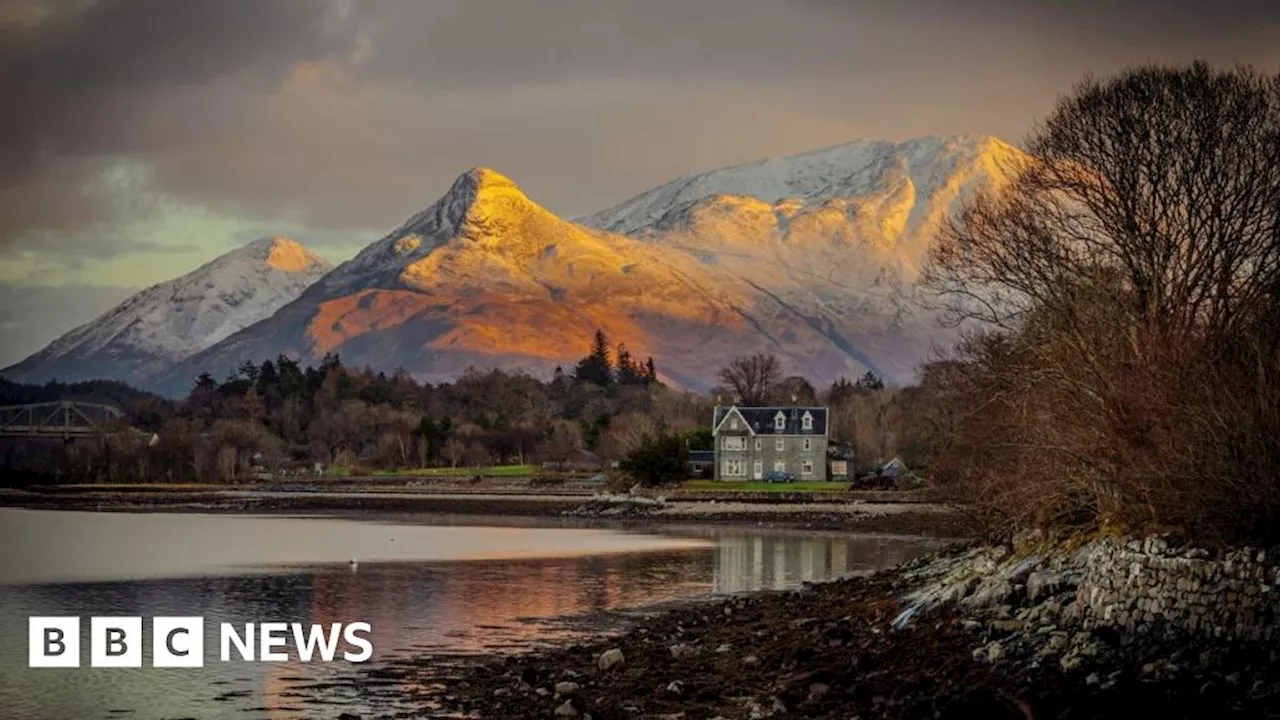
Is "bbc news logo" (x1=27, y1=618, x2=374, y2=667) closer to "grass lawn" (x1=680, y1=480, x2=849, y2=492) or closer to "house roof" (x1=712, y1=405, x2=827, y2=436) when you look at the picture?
"grass lawn" (x1=680, y1=480, x2=849, y2=492)

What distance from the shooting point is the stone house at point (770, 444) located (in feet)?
421

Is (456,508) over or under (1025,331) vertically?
under

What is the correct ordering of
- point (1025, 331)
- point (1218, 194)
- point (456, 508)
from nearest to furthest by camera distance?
point (1218, 194), point (1025, 331), point (456, 508)

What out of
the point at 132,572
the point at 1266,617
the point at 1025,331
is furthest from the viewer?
the point at 132,572

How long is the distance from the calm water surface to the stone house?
135 ft

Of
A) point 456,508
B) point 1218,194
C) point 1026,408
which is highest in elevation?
point 1218,194

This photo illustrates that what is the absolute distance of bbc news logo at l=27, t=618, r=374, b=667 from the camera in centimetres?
3181

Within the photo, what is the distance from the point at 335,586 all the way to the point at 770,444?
268 feet

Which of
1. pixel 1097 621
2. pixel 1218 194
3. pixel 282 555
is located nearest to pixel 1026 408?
pixel 1218 194

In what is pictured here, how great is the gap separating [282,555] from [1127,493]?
158 ft

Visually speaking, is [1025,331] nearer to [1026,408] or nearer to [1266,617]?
[1026,408]

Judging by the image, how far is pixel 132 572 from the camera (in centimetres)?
5662

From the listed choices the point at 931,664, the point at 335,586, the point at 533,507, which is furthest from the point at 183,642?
the point at 533,507

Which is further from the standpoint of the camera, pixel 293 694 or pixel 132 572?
pixel 132 572
